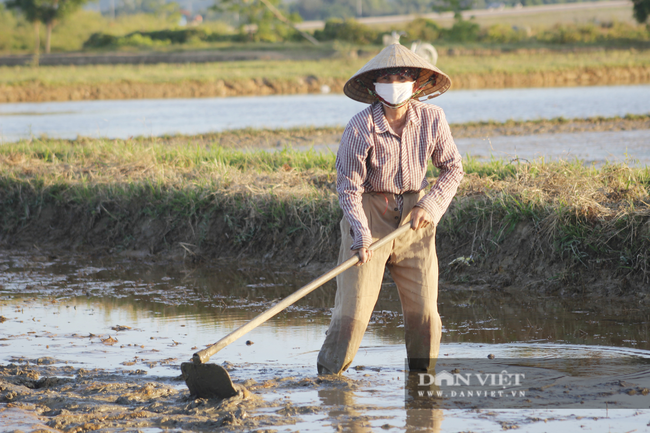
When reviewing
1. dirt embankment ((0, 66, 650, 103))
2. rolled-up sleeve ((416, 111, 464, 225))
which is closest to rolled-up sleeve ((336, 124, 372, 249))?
rolled-up sleeve ((416, 111, 464, 225))

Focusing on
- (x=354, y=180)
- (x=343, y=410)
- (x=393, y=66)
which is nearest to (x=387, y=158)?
(x=354, y=180)

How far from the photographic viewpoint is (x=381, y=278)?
13.0ft

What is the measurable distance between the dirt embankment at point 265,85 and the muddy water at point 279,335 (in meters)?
19.1

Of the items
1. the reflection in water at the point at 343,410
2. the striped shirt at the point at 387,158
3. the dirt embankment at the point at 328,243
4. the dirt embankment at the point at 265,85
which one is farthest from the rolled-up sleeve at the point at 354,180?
the dirt embankment at the point at 265,85

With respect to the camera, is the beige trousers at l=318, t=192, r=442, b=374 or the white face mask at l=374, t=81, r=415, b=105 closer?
the white face mask at l=374, t=81, r=415, b=105

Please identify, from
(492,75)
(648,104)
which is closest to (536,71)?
(492,75)

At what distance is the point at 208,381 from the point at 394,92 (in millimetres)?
1652

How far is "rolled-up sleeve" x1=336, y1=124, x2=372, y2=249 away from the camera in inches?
147

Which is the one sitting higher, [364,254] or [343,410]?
[364,254]

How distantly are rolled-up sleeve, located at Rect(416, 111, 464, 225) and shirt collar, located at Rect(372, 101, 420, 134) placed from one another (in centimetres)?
11

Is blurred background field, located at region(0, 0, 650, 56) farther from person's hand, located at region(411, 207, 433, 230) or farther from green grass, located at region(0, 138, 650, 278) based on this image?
person's hand, located at region(411, 207, 433, 230)

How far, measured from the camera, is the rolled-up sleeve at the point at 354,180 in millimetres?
3725

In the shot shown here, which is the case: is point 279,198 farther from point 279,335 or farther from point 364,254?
point 364,254

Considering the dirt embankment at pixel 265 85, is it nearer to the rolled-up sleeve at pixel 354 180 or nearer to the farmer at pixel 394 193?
the farmer at pixel 394 193
